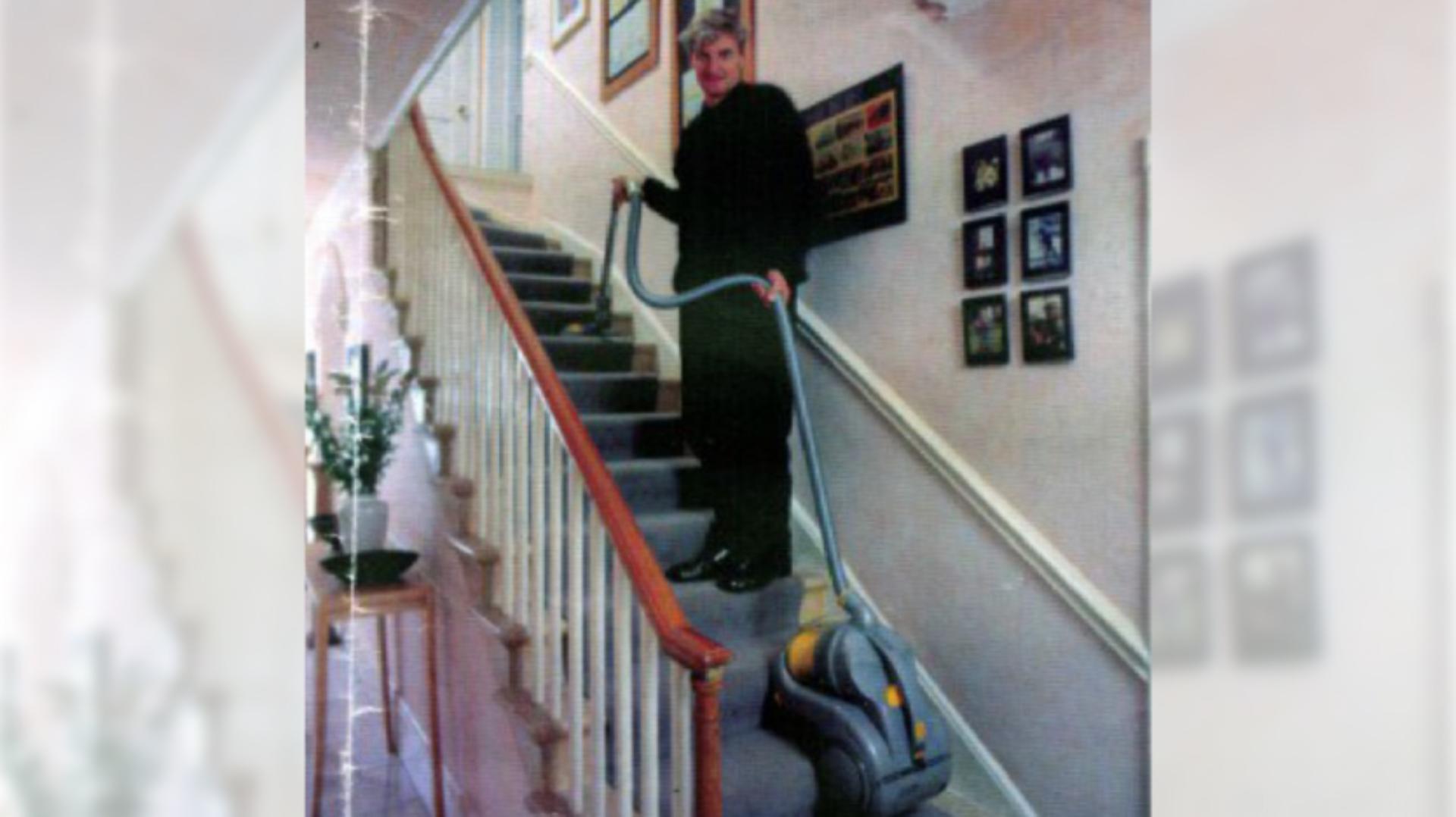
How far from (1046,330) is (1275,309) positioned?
384 millimetres

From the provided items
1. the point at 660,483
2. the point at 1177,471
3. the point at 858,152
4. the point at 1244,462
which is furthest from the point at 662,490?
the point at 1244,462

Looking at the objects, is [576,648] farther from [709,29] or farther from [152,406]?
[709,29]

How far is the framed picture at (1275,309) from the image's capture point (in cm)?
121

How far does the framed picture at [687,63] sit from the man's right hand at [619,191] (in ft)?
0.24

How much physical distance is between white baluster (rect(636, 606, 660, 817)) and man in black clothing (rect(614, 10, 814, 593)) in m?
0.11

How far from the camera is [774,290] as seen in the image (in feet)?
3.48

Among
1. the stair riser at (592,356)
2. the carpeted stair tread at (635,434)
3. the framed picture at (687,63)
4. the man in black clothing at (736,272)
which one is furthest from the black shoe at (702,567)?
the framed picture at (687,63)

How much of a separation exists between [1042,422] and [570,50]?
2.26 ft

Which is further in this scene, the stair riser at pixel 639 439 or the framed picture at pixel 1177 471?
the framed picture at pixel 1177 471

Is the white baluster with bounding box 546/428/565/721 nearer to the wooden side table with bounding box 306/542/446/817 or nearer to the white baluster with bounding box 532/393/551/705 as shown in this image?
the white baluster with bounding box 532/393/551/705

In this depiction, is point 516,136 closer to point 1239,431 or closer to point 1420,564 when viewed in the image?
point 1239,431

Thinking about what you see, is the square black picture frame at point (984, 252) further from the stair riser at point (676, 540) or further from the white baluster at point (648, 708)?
the white baluster at point (648, 708)

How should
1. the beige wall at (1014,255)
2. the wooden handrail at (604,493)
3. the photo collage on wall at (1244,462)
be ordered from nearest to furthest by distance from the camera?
the wooden handrail at (604,493) → the beige wall at (1014,255) → the photo collage on wall at (1244,462)

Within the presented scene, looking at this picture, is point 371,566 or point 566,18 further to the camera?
point 566,18
